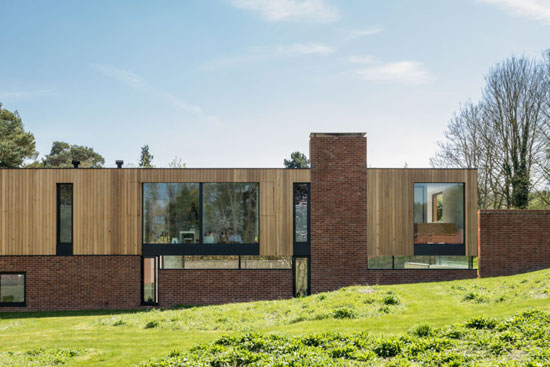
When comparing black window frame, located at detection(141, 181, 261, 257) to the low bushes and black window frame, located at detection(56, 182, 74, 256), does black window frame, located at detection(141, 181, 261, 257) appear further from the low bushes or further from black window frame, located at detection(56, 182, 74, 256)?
the low bushes

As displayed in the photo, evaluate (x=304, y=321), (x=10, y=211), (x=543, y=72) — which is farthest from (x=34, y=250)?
(x=543, y=72)

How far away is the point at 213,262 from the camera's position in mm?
16172

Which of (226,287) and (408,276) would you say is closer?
(226,287)

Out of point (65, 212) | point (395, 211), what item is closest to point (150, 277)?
point (65, 212)

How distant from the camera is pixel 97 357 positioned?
802cm

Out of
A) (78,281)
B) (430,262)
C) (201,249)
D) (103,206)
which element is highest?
(103,206)

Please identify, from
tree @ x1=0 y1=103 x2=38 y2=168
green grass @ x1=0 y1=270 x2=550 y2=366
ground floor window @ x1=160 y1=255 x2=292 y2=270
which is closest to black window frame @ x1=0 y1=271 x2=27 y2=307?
green grass @ x1=0 y1=270 x2=550 y2=366

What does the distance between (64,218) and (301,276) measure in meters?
8.30

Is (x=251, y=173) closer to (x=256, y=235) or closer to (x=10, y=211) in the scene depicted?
(x=256, y=235)

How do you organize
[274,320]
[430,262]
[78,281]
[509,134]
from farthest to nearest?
[509,134] → [430,262] → [78,281] → [274,320]

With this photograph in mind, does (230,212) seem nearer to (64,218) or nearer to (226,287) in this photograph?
(226,287)

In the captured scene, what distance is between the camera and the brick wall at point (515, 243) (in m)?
16.2

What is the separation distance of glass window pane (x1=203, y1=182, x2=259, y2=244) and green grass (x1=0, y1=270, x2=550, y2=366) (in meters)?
3.37

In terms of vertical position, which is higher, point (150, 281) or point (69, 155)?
point (69, 155)
